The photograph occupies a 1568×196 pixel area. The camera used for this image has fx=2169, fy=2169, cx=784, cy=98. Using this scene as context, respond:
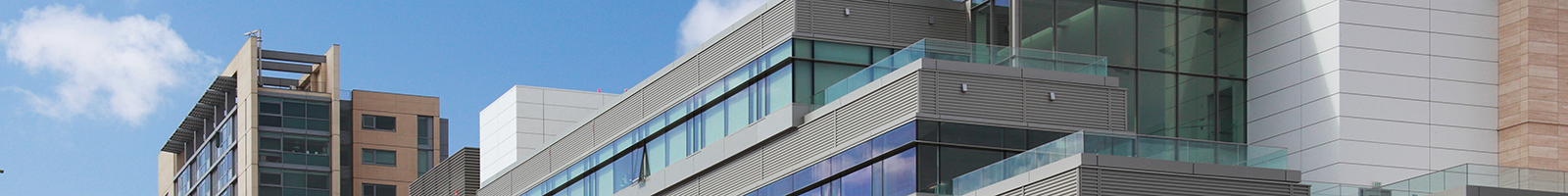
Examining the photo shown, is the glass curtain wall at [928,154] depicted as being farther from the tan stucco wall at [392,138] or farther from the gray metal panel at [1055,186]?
the tan stucco wall at [392,138]

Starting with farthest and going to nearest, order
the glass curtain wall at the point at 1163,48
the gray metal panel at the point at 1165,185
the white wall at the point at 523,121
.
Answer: the white wall at the point at 523,121 → the glass curtain wall at the point at 1163,48 → the gray metal panel at the point at 1165,185

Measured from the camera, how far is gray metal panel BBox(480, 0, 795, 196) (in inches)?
2227

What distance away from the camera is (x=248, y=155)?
109 m

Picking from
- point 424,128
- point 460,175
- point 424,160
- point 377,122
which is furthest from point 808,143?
point 424,128

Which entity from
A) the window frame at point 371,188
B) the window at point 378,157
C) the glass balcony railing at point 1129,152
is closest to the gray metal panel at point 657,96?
the glass balcony railing at point 1129,152

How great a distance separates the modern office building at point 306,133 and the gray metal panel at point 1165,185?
72.3 meters

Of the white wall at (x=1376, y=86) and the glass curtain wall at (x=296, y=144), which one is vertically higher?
the glass curtain wall at (x=296, y=144)

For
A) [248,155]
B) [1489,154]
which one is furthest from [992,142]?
[248,155]

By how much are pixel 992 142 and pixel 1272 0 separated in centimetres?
1010

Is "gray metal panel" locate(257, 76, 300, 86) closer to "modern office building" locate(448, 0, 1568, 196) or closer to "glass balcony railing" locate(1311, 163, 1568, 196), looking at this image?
"modern office building" locate(448, 0, 1568, 196)

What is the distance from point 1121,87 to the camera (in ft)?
170

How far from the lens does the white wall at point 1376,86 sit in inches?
2030

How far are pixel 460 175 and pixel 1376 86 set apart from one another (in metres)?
36.9

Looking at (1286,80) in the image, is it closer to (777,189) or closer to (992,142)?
(992,142)
